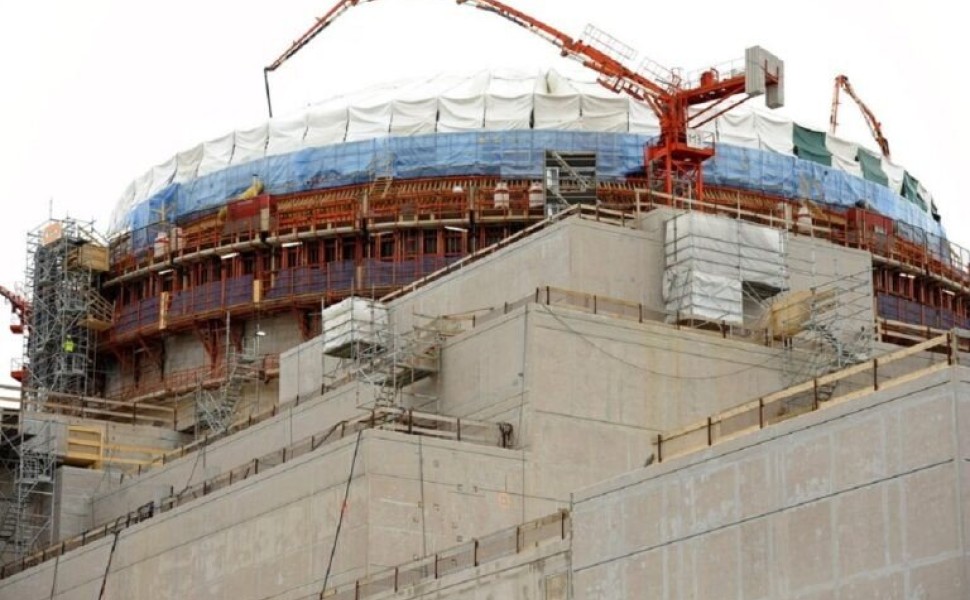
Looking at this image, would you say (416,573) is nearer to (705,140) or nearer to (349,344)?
(349,344)

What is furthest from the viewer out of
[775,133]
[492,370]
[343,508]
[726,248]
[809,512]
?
[775,133]

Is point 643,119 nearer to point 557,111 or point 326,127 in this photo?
point 557,111

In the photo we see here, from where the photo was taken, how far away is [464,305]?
101 metres

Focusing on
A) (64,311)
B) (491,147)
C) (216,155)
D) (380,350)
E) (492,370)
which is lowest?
(492,370)

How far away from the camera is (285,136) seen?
454 ft

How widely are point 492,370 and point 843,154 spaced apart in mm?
49554

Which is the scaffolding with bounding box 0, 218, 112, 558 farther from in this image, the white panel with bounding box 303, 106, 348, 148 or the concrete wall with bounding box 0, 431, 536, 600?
the concrete wall with bounding box 0, 431, 536, 600

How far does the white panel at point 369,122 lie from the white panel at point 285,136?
9.90 ft

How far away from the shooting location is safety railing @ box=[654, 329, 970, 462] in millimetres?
65125

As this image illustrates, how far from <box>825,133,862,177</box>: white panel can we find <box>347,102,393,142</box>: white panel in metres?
23.8

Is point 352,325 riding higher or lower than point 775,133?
lower

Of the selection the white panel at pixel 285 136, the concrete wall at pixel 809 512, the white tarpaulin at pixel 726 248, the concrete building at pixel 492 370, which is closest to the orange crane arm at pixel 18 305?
the concrete building at pixel 492 370

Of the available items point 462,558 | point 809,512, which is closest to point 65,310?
point 462,558

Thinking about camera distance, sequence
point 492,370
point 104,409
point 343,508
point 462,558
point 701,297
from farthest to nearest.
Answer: point 104,409, point 701,297, point 492,370, point 343,508, point 462,558
